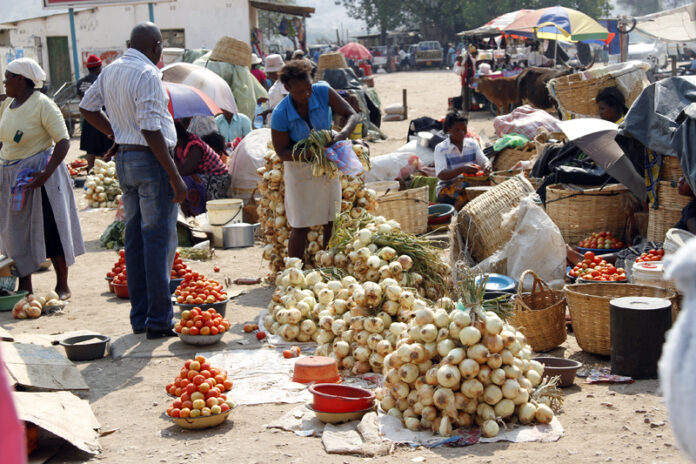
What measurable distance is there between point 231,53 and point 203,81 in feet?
17.6

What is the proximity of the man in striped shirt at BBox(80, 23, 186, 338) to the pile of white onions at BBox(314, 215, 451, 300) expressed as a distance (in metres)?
1.18

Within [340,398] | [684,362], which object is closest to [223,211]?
[340,398]

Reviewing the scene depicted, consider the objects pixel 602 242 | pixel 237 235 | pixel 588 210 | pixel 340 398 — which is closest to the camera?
pixel 340 398

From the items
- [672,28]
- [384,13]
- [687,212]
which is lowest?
[687,212]

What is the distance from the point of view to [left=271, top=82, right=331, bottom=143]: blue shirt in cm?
591

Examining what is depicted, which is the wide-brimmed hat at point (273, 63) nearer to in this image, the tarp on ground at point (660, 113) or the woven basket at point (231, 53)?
the woven basket at point (231, 53)

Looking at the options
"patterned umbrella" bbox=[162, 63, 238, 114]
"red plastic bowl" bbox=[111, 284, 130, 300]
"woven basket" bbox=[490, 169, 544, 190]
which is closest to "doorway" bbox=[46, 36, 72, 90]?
"patterned umbrella" bbox=[162, 63, 238, 114]

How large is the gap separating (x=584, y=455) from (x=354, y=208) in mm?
3299

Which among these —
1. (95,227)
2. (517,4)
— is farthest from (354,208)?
(517,4)

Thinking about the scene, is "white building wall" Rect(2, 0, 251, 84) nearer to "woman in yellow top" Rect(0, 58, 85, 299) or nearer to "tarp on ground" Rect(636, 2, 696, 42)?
"tarp on ground" Rect(636, 2, 696, 42)

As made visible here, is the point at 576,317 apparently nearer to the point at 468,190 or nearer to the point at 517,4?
the point at 468,190

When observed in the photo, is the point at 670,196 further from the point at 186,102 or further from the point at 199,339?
the point at 186,102

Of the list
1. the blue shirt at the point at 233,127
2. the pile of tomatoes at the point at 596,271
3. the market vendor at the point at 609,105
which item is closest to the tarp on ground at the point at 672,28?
the blue shirt at the point at 233,127

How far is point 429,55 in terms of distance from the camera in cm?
5041
